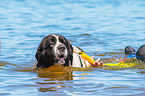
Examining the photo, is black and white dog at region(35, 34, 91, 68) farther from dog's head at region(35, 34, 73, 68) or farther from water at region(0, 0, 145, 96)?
water at region(0, 0, 145, 96)

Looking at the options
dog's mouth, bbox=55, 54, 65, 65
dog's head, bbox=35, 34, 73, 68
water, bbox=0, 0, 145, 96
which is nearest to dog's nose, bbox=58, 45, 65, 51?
dog's head, bbox=35, 34, 73, 68

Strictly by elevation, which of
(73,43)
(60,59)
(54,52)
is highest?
(73,43)

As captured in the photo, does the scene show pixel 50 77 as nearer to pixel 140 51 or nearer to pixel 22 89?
pixel 22 89

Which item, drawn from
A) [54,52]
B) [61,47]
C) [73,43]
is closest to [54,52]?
[54,52]

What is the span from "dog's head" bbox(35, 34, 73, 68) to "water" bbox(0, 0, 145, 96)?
0.35 meters

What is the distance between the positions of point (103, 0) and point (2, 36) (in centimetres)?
1867

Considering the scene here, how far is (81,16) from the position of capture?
2069 cm

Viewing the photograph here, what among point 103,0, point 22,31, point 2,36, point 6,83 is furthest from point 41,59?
point 103,0

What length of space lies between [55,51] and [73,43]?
5253 millimetres

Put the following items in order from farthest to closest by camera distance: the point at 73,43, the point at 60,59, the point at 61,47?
1. the point at 73,43
2. the point at 60,59
3. the point at 61,47

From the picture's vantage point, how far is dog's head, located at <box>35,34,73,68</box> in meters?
7.21

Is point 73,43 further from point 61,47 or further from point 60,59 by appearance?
point 61,47

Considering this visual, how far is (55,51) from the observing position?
720 centimetres

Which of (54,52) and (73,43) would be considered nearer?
(54,52)
